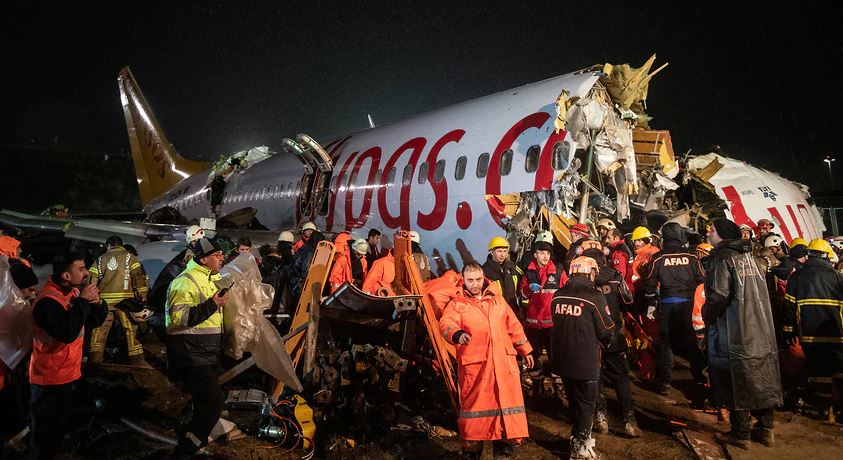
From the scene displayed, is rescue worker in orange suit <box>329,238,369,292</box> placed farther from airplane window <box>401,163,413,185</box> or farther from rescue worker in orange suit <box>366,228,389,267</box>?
airplane window <box>401,163,413,185</box>

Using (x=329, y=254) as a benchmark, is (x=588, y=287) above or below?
below

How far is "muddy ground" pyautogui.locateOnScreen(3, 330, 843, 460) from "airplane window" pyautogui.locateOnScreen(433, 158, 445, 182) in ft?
15.3

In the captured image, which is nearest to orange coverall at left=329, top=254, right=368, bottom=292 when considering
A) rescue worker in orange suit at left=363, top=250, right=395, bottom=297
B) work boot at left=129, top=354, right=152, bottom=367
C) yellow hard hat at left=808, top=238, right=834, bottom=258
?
rescue worker in orange suit at left=363, top=250, right=395, bottom=297

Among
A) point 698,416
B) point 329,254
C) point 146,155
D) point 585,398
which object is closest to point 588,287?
point 585,398

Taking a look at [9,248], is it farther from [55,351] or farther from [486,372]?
[486,372]

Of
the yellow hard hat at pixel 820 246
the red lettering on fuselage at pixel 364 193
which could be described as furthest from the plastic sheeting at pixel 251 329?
the red lettering on fuselage at pixel 364 193

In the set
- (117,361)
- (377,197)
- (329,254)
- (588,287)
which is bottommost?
(117,361)

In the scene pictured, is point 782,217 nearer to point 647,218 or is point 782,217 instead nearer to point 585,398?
point 647,218

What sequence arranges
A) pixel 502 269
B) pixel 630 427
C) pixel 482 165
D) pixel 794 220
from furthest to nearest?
1. pixel 794 220
2. pixel 482 165
3. pixel 502 269
4. pixel 630 427

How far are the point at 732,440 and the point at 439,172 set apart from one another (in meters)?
6.26

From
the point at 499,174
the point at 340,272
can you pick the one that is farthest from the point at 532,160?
the point at 340,272

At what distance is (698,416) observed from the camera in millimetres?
5645

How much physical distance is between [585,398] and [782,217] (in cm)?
975

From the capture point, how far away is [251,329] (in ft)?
15.9
